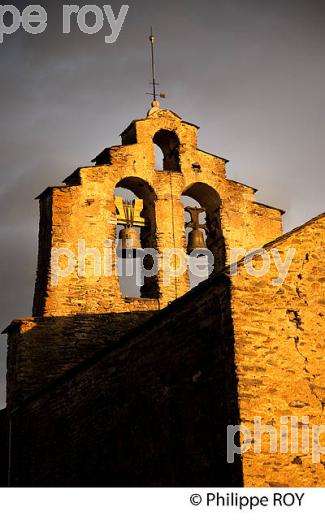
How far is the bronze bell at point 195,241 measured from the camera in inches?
591

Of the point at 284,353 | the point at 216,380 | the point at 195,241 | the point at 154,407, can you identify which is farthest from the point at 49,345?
the point at 284,353

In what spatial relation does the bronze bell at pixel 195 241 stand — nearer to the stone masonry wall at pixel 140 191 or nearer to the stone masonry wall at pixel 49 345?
the stone masonry wall at pixel 140 191

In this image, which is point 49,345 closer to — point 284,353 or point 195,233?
point 195,233

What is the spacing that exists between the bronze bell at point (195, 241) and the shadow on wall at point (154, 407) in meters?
4.03

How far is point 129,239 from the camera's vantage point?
48.1ft

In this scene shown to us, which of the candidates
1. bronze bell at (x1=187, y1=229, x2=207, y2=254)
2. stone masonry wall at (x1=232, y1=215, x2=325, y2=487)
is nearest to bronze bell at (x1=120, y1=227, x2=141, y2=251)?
bronze bell at (x1=187, y1=229, x2=207, y2=254)

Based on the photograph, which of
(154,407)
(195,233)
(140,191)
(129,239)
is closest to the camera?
(154,407)

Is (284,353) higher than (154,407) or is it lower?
higher

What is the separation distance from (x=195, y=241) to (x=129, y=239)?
1274mm

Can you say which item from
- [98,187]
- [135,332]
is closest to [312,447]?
[135,332]

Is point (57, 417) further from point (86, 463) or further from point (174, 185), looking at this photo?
point (174, 185)

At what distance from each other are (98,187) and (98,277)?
1731 mm

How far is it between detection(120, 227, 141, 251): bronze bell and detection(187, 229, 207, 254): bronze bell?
979 mm

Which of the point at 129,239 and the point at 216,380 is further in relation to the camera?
the point at 129,239
